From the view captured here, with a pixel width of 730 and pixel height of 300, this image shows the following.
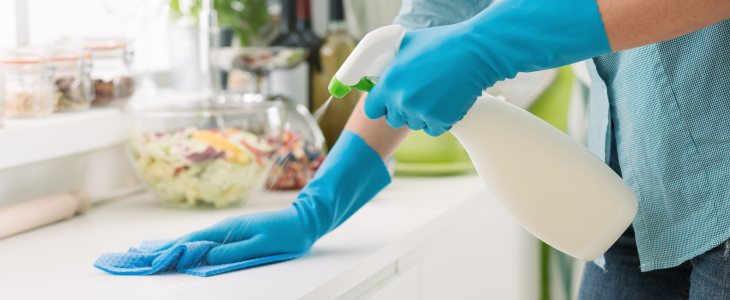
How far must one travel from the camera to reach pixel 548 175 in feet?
2.03

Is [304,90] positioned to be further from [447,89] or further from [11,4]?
[447,89]

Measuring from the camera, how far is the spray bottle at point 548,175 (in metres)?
0.62

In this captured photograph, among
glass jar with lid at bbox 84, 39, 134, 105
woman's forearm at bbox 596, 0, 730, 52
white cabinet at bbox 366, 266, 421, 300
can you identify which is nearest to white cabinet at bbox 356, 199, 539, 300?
white cabinet at bbox 366, 266, 421, 300

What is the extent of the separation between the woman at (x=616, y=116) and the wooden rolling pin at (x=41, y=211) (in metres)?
0.33

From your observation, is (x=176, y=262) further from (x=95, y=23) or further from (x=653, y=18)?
(x=95, y=23)

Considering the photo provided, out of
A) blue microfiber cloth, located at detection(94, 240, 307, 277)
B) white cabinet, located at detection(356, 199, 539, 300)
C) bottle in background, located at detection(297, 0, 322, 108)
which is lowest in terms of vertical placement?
white cabinet, located at detection(356, 199, 539, 300)

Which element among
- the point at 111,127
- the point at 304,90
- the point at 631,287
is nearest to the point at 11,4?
the point at 111,127

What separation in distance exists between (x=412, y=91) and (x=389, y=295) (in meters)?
0.36

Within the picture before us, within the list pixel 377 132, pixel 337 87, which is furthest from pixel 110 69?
pixel 337 87

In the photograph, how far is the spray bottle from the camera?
2.03 ft

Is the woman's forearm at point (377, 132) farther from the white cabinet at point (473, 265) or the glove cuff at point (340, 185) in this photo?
the white cabinet at point (473, 265)

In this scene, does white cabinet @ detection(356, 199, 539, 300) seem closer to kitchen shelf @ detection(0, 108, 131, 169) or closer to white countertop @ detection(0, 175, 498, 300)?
white countertop @ detection(0, 175, 498, 300)

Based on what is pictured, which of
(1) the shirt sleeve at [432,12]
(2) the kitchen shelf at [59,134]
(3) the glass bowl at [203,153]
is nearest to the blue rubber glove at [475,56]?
(1) the shirt sleeve at [432,12]

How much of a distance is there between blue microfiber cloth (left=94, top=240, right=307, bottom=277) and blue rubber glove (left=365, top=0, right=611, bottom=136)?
10.7 inches
